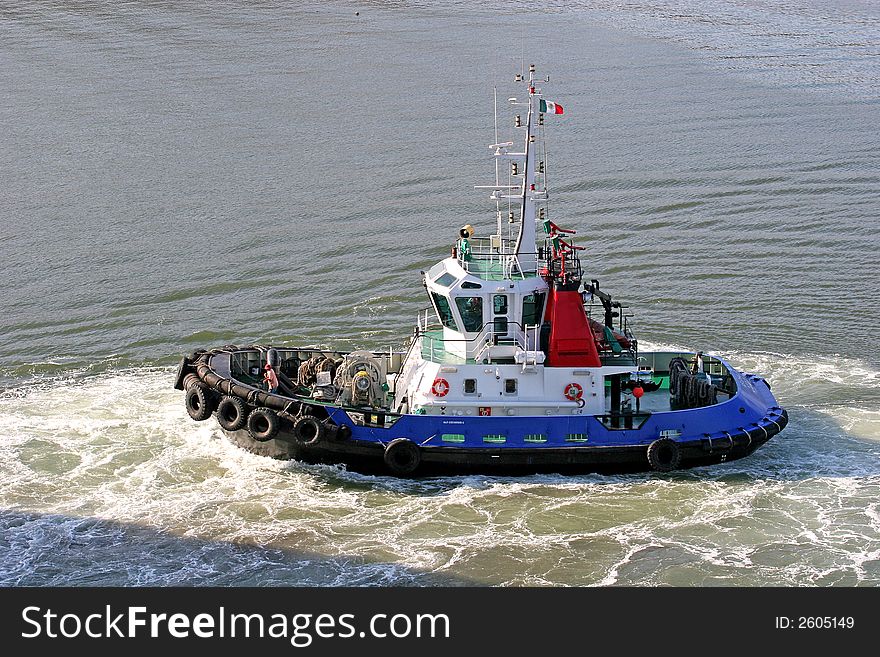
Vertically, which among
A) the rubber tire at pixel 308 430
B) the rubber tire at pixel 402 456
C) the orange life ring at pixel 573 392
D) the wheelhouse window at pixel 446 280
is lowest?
the rubber tire at pixel 402 456

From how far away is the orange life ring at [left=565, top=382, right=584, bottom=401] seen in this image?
17.0 metres

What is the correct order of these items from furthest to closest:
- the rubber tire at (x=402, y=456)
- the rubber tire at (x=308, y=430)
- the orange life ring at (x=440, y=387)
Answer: the orange life ring at (x=440, y=387) → the rubber tire at (x=308, y=430) → the rubber tire at (x=402, y=456)

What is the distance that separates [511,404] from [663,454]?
93.6 inches

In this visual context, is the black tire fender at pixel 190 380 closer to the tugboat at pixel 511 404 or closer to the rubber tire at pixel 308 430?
the tugboat at pixel 511 404

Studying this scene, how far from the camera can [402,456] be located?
1677 centimetres

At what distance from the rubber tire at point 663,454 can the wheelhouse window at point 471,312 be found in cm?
316

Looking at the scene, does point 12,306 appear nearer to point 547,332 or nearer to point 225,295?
point 225,295

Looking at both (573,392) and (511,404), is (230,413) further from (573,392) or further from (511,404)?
(573,392)

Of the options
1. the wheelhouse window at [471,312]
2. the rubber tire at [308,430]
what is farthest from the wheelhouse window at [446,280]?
the rubber tire at [308,430]

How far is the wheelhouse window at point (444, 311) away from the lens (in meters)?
17.2

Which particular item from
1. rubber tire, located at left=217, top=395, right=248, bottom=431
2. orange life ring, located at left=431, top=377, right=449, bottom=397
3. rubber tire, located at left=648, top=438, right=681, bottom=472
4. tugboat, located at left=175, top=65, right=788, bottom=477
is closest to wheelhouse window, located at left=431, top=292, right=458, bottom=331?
tugboat, located at left=175, top=65, right=788, bottom=477

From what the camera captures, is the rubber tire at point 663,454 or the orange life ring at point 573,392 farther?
the orange life ring at point 573,392

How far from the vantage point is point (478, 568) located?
14609 mm

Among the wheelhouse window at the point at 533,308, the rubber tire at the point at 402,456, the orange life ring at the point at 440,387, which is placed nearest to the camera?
the rubber tire at the point at 402,456
